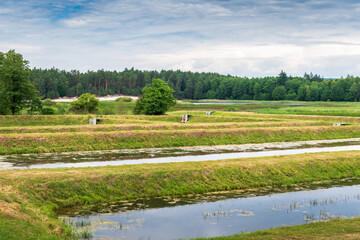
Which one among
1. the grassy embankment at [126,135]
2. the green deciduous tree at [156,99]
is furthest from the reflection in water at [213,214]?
the green deciduous tree at [156,99]

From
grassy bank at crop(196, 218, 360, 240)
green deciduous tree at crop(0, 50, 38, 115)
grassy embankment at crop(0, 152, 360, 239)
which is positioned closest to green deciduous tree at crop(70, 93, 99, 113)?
green deciduous tree at crop(0, 50, 38, 115)

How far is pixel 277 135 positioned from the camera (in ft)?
158

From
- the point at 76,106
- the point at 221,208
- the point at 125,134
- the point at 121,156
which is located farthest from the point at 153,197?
the point at 76,106

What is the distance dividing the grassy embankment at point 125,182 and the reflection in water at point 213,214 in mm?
1492

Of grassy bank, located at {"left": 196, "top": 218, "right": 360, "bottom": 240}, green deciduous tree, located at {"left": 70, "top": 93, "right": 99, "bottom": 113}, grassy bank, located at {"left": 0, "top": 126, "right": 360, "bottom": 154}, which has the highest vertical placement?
green deciduous tree, located at {"left": 70, "top": 93, "right": 99, "bottom": 113}

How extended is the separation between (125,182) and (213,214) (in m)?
6.20

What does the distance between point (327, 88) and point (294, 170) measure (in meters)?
179

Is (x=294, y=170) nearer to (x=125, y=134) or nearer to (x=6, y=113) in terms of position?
(x=125, y=134)

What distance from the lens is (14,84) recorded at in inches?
2473

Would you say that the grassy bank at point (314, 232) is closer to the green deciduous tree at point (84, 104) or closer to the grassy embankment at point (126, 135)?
Answer: the grassy embankment at point (126, 135)

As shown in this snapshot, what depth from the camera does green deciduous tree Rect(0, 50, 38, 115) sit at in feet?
202

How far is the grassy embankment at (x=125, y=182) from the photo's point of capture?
15602mm

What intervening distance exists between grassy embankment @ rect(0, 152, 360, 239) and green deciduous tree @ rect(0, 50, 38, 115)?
42.8 meters

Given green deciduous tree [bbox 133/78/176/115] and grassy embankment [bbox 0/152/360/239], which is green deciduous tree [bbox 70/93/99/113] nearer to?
green deciduous tree [bbox 133/78/176/115]
